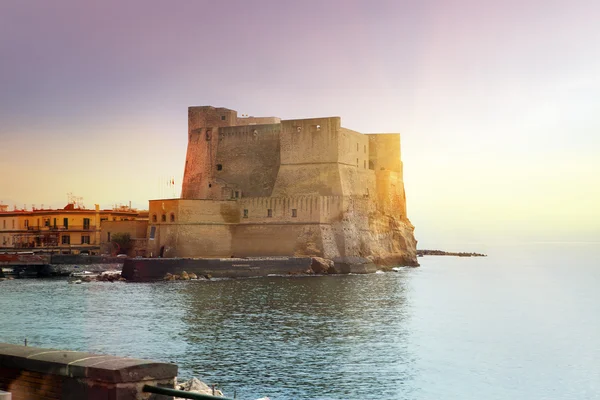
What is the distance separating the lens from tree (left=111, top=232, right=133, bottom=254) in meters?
51.4

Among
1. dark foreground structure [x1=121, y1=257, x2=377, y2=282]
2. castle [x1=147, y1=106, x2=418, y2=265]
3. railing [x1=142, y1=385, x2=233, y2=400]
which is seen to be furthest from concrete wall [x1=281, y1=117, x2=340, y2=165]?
railing [x1=142, y1=385, x2=233, y2=400]

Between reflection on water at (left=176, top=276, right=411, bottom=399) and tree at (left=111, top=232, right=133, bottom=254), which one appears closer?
reflection on water at (left=176, top=276, right=411, bottom=399)

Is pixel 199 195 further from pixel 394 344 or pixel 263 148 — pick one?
pixel 394 344

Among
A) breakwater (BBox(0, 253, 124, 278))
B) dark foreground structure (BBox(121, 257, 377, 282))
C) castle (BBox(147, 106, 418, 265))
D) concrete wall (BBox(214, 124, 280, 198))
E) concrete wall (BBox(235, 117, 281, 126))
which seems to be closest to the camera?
dark foreground structure (BBox(121, 257, 377, 282))

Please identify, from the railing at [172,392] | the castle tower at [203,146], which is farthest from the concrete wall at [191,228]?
the railing at [172,392]

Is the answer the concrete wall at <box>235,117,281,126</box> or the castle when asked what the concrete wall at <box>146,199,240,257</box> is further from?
the concrete wall at <box>235,117,281,126</box>

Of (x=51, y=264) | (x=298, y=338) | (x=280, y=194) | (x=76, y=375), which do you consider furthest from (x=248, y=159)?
(x=76, y=375)

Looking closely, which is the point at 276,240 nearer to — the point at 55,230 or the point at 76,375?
the point at 55,230

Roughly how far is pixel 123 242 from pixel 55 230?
6918 mm

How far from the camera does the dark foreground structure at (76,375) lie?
555 cm

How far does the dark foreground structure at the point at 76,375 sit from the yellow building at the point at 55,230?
163 ft

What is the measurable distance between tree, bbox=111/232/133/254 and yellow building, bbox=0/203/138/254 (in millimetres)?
3539

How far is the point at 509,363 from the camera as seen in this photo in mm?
21062

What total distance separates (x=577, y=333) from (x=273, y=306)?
11588 mm
